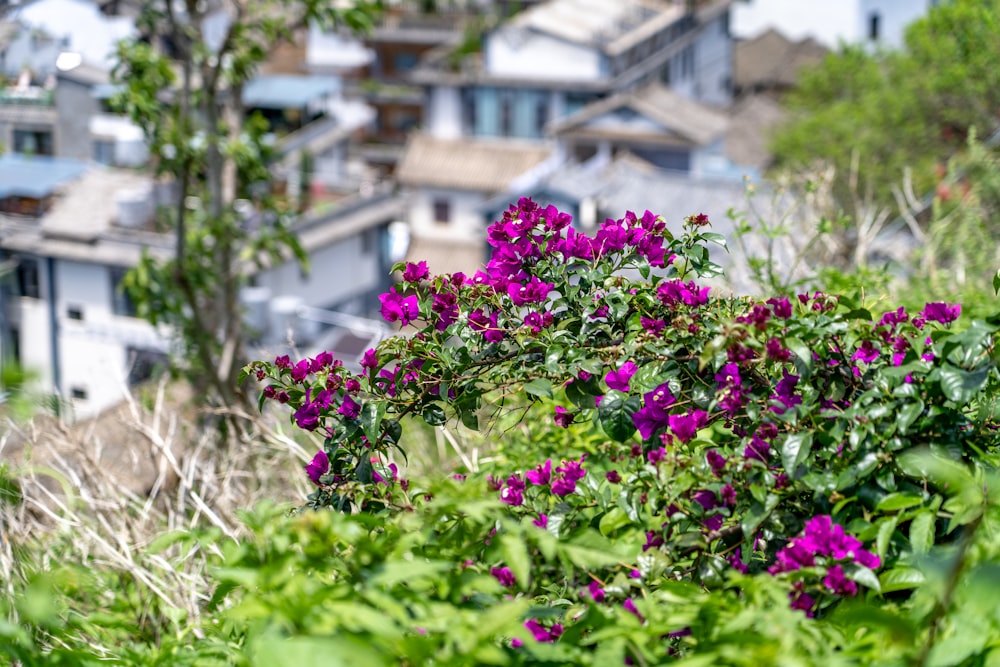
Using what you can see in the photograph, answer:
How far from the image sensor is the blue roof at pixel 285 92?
20375 mm

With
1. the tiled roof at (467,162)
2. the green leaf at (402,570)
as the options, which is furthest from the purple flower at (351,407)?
the tiled roof at (467,162)

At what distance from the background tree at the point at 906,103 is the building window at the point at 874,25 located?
8602 mm

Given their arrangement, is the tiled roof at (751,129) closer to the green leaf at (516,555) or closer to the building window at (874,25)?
the building window at (874,25)

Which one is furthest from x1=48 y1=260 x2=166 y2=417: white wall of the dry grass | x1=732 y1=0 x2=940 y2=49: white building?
x1=732 y1=0 x2=940 y2=49: white building

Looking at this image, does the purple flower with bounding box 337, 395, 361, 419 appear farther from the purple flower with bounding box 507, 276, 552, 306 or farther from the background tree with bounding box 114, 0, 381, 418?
the background tree with bounding box 114, 0, 381, 418

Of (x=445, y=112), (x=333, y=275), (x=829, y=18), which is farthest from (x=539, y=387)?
(x=829, y=18)

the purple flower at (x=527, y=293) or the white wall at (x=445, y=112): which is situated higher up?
the white wall at (x=445, y=112)

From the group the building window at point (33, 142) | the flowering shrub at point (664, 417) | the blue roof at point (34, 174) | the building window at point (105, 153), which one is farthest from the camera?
the building window at point (105, 153)

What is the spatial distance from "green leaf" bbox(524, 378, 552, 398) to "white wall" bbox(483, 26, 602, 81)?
873 inches

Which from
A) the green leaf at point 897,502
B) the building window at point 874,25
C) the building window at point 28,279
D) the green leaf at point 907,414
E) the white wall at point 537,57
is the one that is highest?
the building window at point 874,25

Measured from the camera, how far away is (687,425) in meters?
1.76

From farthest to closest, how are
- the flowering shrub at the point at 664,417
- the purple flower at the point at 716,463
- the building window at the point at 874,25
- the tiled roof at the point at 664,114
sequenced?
the building window at the point at 874,25
the tiled roof at the point at 664,114
the purple flower at the point at 716,463
the flowering shrub at the point at 664,417

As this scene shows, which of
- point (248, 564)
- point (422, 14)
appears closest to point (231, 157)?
point (248, 564)

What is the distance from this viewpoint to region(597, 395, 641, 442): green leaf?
5.91 ft
